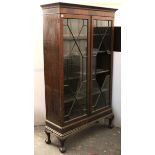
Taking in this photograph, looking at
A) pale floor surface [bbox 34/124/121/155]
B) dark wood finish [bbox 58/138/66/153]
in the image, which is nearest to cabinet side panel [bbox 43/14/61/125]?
dark wood finish [bbox 58/138/66/153]

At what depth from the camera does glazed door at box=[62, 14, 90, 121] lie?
91.2 inches

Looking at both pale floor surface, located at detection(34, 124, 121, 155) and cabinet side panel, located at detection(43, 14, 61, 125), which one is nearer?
cabinet side panel, located at detection(43, 14, 61, 125)

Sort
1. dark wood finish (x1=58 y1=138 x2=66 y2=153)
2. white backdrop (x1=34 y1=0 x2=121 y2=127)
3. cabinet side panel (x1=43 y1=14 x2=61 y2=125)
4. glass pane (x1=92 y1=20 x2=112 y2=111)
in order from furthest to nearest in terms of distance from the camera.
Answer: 1. white backdrop (x1=34 y1=0 x2=121 y2=127)
2. glass pane (x1=92 y1=20 x2=112 y2=111)
3. dark wood finish (x1=58 y1=138 x2=66 y2=153)
4. cabinet side panel (x1=43 y1=14 x2=61 y2=125)

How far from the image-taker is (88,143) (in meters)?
2.61

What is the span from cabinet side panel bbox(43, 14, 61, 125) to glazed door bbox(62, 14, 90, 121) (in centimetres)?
9

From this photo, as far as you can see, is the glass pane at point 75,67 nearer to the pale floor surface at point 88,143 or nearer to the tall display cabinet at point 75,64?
the tall display cabinet at point 75,64

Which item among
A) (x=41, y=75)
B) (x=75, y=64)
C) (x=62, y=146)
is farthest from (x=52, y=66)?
(x=62, y=146)

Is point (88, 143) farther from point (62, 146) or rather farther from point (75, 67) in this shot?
point (75, 67)

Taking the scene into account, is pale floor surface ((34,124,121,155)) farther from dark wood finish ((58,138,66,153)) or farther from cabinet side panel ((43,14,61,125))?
cabinet side panel ((43,14,61,125))

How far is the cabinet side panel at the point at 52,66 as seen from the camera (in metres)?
2.26

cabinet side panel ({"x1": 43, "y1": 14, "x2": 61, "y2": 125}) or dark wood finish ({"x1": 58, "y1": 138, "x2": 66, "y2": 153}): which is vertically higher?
cabinet side panel ({"x1": 43, "y1": 14, "x2": 61, "y2": 125})

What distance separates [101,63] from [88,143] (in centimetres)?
96

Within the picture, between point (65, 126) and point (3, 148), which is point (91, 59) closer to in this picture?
point (65, 126)
